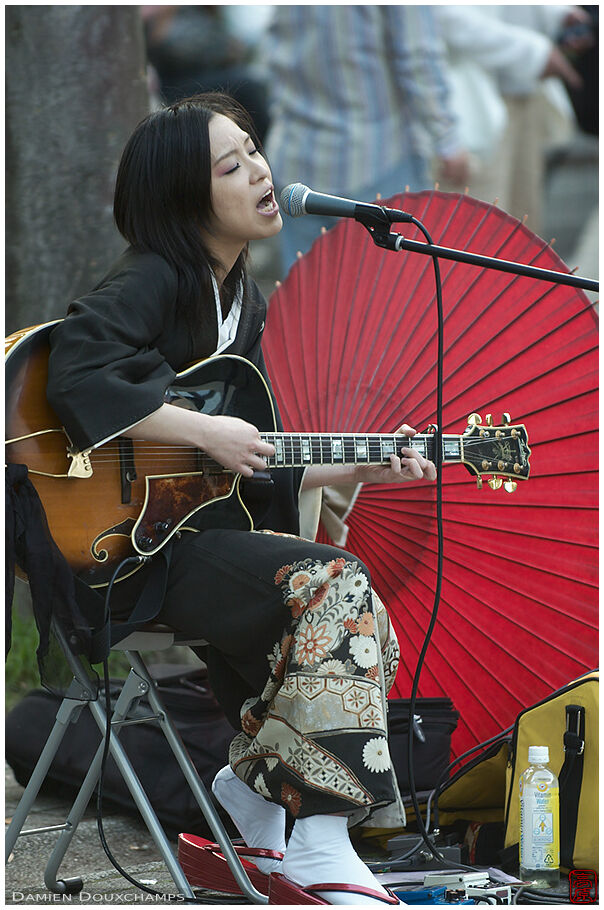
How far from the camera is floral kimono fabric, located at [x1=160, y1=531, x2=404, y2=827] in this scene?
1.84 m

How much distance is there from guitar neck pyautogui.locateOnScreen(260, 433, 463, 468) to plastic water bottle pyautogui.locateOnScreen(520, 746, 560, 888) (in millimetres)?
696

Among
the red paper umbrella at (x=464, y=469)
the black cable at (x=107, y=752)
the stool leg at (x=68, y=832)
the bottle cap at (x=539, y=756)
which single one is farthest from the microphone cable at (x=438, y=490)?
the stool leg at (x=68, y=832)

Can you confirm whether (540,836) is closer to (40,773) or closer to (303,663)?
(303,663)

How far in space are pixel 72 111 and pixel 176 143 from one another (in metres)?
1.56

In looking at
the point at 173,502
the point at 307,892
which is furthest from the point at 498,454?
the point at 307,892

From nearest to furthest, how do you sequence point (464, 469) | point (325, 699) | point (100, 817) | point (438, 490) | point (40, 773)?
point (325, 699) → point (100, 817) → point (40, 773) → point (438, 490) → point (464, 469)

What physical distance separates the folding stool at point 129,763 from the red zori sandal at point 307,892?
136 millimetres

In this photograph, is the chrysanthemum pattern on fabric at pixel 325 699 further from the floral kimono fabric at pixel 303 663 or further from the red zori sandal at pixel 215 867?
the red zori sandal at pixel 215 867

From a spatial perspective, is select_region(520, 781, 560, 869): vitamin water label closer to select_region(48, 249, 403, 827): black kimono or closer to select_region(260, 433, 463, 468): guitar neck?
select_region(48, 249, 403, 827): black kimono

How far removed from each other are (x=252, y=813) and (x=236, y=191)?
49.2 inches

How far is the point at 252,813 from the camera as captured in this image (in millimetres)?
2221

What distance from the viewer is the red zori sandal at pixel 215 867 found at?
2133mm

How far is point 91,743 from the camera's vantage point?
8.79ft

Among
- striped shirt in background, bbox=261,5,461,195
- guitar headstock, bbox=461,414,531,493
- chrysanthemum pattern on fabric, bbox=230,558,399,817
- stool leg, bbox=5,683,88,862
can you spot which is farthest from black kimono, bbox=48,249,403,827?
striped shirt in background, bbox=261,5,461,195
